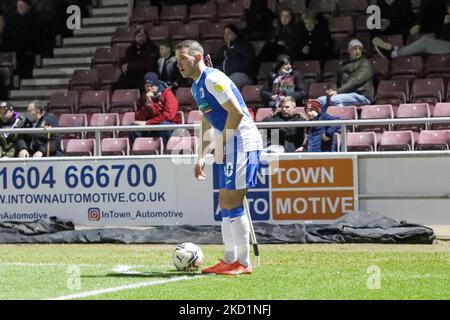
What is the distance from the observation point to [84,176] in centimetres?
1708

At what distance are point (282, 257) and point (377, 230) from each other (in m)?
2.31

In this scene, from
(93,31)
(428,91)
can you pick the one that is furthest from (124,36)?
(428,91)

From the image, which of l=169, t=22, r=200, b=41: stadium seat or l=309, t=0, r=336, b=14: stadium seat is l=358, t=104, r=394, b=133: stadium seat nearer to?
l=309, t=0, r=336, b=14: stadium seat

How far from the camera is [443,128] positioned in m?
18.4

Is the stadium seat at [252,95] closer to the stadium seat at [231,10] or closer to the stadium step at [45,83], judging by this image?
the stadium seat at [231,10]

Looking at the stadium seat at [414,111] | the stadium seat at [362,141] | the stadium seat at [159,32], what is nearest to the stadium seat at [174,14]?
the stadium seat at [159,32]

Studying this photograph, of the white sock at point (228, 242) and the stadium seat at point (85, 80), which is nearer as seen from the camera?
the white sock at point (228, 242)

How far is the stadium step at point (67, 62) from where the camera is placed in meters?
25.3

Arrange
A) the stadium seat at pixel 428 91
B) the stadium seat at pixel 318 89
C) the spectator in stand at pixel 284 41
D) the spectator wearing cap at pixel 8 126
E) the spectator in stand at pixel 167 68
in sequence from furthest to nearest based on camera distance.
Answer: the spectator in stand at pixel 167 68, the spectator in stand at pixel 284 41, the stadium seat at pixel 318 89, the stadium seat at pixel 428 91, the spectator wearing cap at pixel 8 126

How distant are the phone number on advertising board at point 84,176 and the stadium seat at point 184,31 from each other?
709 centimetres

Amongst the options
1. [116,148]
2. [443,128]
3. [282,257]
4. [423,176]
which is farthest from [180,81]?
[282,257]

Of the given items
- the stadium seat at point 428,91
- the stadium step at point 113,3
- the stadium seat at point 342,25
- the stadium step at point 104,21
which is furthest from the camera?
the stadium step at point 113,3

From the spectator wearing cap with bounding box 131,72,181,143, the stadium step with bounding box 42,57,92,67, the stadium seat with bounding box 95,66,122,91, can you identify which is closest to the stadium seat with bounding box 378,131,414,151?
the spectator wearing cap with bounding box 131,72,181,143
